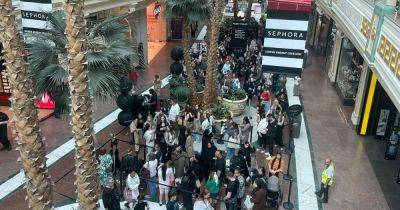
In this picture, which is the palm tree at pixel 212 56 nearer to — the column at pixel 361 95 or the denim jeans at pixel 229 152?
the denim jeans at pixel 229 152

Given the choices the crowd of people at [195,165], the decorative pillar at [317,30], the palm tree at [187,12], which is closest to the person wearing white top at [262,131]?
the crowd of people at [195,165]

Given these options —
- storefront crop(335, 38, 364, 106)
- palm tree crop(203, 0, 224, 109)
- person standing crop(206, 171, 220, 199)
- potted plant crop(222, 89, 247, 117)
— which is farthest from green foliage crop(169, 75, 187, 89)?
person standing crop(206, 171, 220, 199)

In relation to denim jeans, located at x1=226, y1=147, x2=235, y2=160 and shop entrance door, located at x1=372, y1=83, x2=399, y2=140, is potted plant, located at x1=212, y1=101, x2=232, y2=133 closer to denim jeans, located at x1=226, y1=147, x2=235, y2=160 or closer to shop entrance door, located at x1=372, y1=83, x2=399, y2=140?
denim jeans, located at x1=226, y1=147, x2=235, y2=160

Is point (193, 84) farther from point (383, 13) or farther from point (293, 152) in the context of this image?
point (383, 13)

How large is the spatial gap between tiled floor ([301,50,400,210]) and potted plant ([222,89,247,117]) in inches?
115

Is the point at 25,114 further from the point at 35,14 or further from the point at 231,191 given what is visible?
the point at 35,14

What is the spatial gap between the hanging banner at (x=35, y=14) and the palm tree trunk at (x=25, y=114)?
6339 mm

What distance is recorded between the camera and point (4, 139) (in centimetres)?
1430

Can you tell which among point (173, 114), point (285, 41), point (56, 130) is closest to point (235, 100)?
point (173, 114)

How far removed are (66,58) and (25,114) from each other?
188 inches

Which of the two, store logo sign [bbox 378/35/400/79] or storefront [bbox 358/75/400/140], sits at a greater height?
store logo sign [bbox 378/35/400/79]

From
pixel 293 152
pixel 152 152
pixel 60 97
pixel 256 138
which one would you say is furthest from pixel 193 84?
pixel 60 97

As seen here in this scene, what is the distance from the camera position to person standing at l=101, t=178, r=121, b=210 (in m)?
10.2

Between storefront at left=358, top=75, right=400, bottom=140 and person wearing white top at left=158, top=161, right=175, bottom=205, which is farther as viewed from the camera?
storefront at left=358, top=75, right=400, bottom=140
